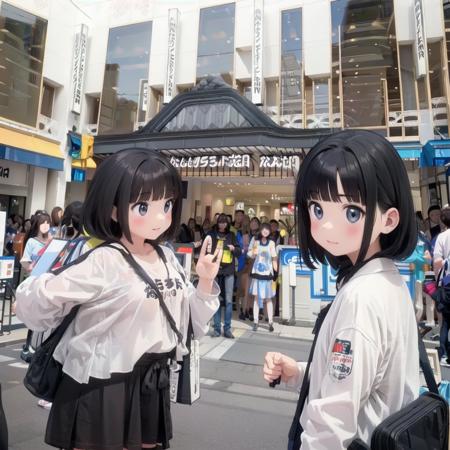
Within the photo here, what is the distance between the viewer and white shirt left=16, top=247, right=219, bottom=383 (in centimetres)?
152

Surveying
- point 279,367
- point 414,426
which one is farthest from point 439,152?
point 414,426

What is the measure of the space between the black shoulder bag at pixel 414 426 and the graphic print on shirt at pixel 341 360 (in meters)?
0.15

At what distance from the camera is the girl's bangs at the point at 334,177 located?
1.13 metres

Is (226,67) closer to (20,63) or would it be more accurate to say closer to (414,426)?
(20,63)

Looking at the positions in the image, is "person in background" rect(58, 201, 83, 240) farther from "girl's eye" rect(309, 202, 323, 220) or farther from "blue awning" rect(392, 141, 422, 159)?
"blue awning" rect(392, 141, 422, 159)

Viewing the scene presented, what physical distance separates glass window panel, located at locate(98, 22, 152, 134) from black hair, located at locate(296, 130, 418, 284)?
43.3 ft

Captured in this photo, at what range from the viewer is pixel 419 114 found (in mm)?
10438

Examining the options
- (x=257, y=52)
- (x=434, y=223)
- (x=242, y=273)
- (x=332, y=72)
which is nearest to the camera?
(x=434, y=223)

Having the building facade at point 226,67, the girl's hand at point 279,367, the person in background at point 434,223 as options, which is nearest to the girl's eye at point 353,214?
the girl's hand at point 279,367

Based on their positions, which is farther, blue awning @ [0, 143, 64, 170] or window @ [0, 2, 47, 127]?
window @ [0, 2, 47, 127]

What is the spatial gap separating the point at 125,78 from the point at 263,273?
35.5 feet

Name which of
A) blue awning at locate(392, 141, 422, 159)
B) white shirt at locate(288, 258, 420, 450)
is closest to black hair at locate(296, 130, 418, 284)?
white shirt at locate(288, 258, 420, 450)

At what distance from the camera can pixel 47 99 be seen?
13086 mm

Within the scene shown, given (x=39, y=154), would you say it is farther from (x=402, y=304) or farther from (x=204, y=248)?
(x=402, y=304)
